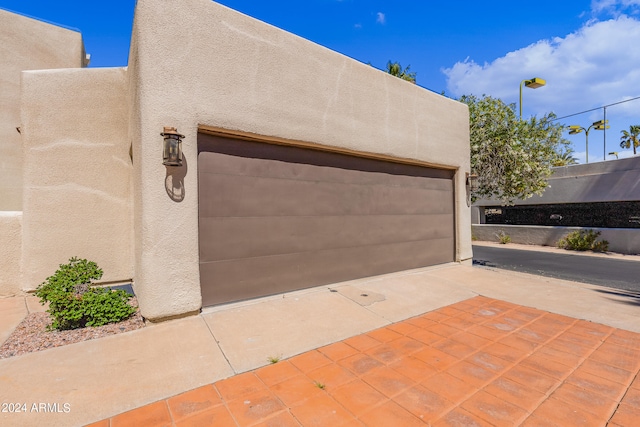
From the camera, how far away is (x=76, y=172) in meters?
4.79

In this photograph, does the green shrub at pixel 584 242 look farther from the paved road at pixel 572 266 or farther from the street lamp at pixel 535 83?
the street lamp at pixel 535 83

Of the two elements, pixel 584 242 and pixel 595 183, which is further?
pixel 595 183

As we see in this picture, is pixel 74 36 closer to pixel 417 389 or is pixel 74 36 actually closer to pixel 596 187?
pixel 417 389

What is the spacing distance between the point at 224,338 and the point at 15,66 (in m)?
9.38

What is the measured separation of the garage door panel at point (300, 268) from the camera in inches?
160

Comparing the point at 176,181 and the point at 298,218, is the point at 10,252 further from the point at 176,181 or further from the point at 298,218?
the point at 298,218

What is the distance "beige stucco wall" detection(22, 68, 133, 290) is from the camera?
4.59m

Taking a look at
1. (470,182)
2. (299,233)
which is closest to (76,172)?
(299,233)

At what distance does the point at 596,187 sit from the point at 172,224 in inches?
645

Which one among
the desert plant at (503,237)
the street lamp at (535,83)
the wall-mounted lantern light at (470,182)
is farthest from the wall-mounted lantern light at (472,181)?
the desert plant at (503,237)

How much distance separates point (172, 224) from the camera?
360cm

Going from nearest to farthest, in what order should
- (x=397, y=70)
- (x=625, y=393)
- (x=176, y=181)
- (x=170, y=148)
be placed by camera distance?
1. (x=625, y=393)
2. (x=170, y=148)
3. (x=176, y=181)
4. (x=397, y=70)

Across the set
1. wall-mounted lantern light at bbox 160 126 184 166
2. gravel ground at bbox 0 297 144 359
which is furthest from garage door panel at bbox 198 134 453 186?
gravel ground at bbox 0 297 144 359

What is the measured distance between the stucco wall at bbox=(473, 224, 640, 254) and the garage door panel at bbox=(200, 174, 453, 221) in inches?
405
